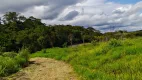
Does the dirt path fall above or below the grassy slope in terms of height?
below

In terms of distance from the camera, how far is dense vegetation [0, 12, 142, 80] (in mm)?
14273

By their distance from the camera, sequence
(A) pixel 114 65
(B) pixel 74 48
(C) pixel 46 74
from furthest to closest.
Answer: (B) pixel 74 48 < (C) pixel 46 74 < (A) pixel 114 65

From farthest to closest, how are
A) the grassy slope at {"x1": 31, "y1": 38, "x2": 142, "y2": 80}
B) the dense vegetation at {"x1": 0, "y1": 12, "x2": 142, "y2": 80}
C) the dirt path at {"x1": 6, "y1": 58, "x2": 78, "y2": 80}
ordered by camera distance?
the dirt path at {"x1": 6, "y1": 58, "x2": 78, "y2": 80}, the dense vegetation at {"x1": 0, "y1": 12, "x2": 142, "y2": 80}, the grassy slope at {"x1": 31, "y1": 38, "x2": 142, "y2": 80}

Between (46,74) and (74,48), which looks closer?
(46,74)

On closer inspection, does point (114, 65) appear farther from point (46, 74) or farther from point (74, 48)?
point (74, 48)

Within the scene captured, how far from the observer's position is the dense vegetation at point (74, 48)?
46.8 feet

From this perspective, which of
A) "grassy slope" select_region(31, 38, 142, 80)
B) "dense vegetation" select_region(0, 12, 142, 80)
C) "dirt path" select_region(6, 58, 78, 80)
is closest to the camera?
"grassy slope" select_region(31, 38, 142, 80)

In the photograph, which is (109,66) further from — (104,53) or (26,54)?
(26,54)

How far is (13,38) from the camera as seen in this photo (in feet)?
210

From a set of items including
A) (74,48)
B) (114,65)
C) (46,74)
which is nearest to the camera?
(114,65)

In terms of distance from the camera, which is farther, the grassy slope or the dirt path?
the dirt path

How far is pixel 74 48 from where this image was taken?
3888cm

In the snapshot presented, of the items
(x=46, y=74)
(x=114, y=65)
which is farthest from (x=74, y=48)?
(x=114, y=65)

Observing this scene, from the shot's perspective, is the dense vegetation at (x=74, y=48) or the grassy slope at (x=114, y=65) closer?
the grassy slope at (x=114, y=65)
